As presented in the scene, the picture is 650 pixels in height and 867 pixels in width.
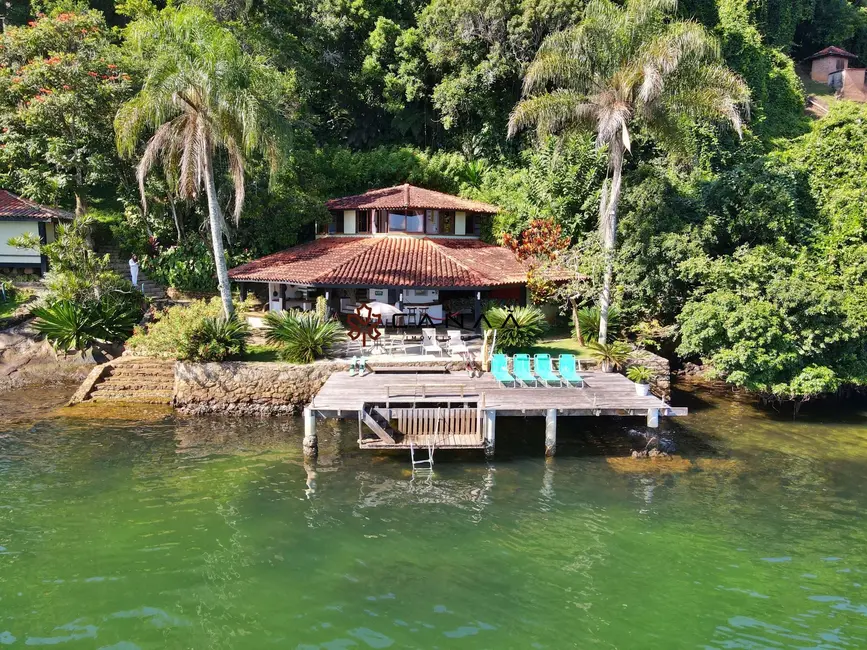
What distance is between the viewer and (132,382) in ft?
74.3

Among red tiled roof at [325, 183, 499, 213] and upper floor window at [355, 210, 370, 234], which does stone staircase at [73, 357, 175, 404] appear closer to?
upper floor window at [355, 210, 370, 234]

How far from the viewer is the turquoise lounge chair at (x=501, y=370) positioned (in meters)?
19.5

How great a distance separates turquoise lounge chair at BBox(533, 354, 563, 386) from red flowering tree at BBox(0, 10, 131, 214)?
22685mm

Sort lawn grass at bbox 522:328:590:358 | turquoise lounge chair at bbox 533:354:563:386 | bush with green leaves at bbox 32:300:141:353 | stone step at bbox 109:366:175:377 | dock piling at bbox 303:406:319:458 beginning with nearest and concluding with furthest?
dock piling at bbox 303:406:319:458 → turquoise lounge chair at bbox 533:354:563:386 → stone step at bbox 109:366:175:377 → lawn grass at bbox 522:328:590:358 → bush with green leaves at bbox 32:300:141:353

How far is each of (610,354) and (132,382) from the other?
18.1m

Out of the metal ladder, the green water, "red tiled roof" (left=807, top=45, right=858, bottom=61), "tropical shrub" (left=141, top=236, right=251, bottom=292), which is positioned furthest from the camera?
"red tiled roof" (left=807, top=45, right=858, bottom=61)

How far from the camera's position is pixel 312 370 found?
21.5m

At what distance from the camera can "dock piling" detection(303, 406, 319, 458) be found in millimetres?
17188

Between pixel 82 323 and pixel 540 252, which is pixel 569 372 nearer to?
pixel 540 252

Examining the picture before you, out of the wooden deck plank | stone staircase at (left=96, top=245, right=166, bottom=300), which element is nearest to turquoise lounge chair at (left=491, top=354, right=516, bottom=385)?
the wooden deck plank

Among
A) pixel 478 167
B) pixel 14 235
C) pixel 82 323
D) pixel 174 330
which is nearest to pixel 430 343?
pixel 174 330

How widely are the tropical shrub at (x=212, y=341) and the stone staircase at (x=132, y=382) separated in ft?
6.64

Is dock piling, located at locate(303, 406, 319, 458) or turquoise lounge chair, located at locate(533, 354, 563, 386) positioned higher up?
turquoise lounge chair, located at locate(533, 354, 563, 386)

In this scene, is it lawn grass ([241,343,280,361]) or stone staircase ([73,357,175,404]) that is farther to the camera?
lawn grass ([241,343,280,361])
